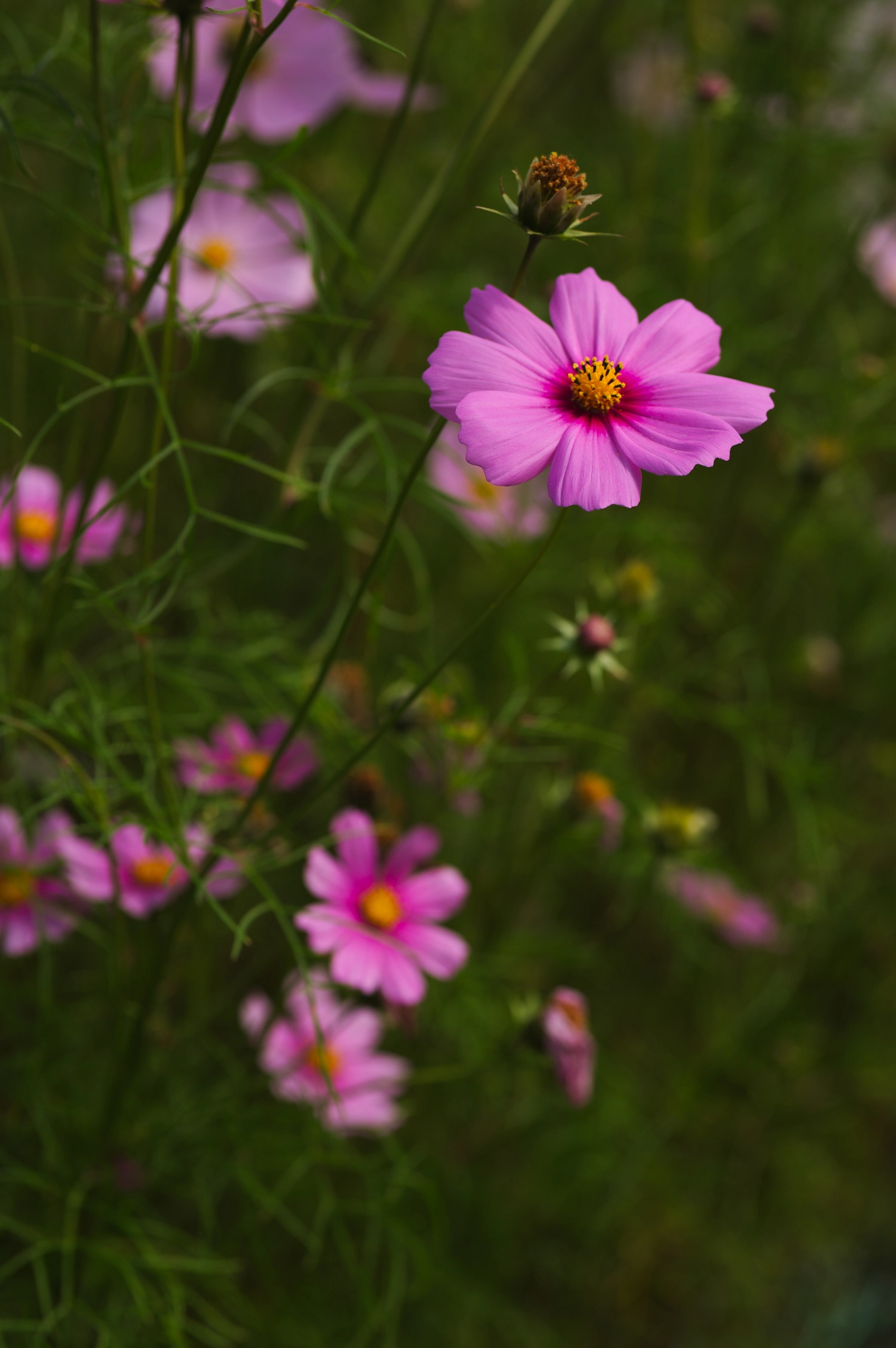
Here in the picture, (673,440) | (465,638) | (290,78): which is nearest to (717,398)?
(673,440)

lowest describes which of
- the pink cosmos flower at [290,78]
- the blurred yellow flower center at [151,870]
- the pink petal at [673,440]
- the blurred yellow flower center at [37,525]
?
the blurred yellow flower center at [151,870]

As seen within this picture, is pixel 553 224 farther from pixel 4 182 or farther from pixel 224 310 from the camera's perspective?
pixel 224 310

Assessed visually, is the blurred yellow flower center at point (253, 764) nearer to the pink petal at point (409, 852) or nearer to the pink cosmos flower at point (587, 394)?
the pink petal at point (409, 852)

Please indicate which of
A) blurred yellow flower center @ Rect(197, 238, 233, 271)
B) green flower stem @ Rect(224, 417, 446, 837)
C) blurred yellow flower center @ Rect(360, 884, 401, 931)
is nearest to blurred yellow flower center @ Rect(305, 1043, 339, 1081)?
blurred yellow flower center @ Rect(360, 884, 401, 931)

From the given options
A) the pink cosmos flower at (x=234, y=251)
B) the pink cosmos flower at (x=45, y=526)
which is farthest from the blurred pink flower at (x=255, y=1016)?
the pink cosmos flower at (x=234, y=251)

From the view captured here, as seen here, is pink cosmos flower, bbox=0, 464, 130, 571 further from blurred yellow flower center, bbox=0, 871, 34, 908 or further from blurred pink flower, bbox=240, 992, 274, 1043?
blurred pink flower, bbox=240, 992, 274, 1043
